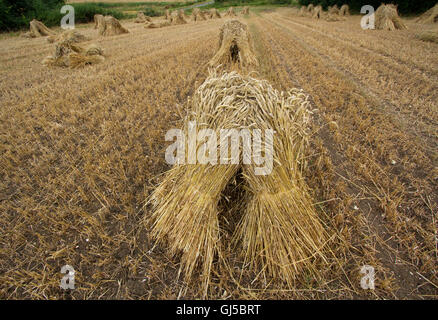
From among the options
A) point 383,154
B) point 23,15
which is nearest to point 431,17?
point 383,154

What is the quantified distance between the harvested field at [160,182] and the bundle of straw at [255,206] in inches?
1.5

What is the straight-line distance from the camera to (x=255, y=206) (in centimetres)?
176

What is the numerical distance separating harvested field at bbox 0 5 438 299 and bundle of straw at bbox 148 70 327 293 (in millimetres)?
37

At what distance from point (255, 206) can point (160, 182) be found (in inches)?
53.7

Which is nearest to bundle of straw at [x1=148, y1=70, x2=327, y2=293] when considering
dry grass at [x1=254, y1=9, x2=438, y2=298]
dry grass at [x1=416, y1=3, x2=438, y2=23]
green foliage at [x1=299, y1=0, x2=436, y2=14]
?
dry grass at [x1=254, y1=9, x2=438, y2=298]

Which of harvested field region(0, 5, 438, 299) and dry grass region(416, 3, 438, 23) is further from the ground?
dry grass region(416, 3, 438, 23)

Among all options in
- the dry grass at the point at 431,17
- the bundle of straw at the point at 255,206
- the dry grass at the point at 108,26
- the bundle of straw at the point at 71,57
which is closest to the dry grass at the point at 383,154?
the bundle of straw at the point at 255,206

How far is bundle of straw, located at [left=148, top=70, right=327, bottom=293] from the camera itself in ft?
5.52

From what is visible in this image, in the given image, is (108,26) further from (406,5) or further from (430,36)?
(406,5)

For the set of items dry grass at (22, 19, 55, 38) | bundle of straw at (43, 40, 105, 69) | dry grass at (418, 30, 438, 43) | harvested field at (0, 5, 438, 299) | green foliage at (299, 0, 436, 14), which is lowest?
harvested field at (0, 5, 438, 299)

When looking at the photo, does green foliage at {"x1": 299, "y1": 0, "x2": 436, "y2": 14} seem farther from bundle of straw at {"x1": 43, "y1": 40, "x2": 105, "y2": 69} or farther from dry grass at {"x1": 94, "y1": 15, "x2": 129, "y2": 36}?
bundle of straw at {"x1": 43, "y1": 40, "x2": 105, "y2": 69}

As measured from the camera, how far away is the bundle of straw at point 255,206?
1.68m

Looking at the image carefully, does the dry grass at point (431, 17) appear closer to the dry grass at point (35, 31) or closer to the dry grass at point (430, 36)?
the dry grass at point (430, 36)
